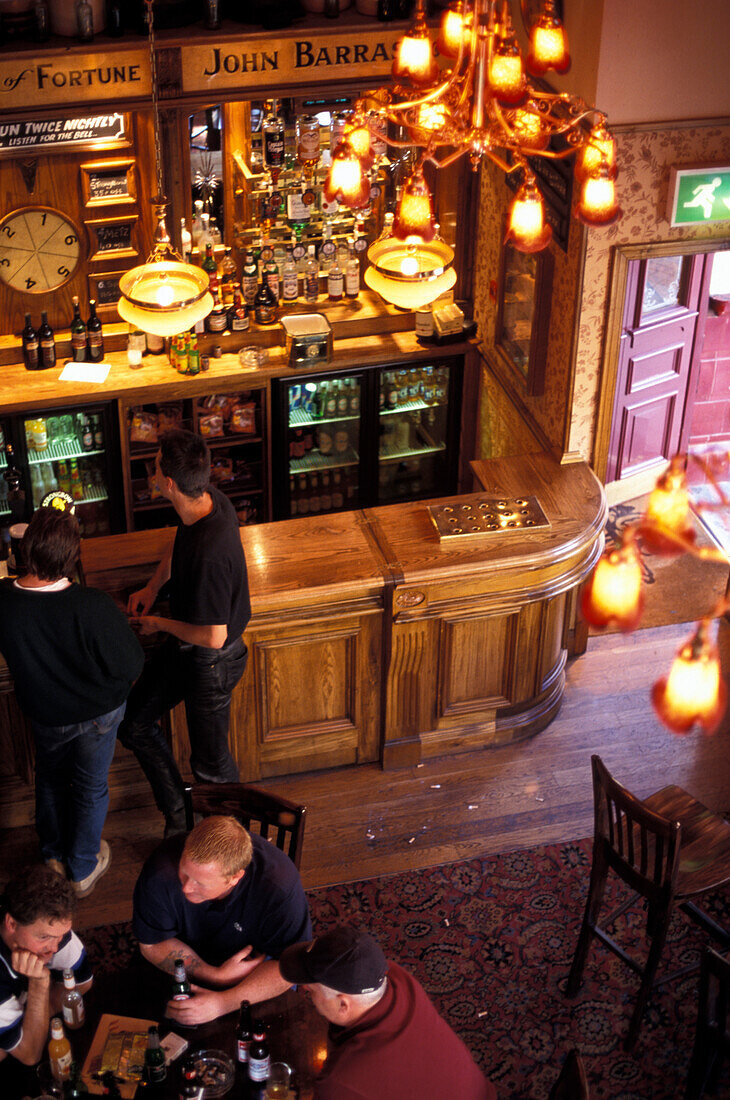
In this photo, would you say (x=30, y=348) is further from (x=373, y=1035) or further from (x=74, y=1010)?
(x=373, y=1035)

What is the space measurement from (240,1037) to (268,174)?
16.6 ft

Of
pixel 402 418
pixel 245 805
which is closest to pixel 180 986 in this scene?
pixel 245 805

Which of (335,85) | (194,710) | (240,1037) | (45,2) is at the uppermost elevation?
(45,2)

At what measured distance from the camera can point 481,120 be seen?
3.97m

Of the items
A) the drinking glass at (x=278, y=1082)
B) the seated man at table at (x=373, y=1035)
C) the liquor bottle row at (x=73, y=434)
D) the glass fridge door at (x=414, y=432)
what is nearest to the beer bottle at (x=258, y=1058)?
the drinking glass at (x=278, y=1082)

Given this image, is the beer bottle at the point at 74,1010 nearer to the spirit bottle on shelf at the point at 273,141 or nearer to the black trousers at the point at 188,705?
the black trousers at the point at 188,705

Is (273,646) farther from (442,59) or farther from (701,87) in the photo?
(442,59)

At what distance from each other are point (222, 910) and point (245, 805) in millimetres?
519

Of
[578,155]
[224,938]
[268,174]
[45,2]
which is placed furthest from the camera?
[268,174]

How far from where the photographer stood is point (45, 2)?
608 cm

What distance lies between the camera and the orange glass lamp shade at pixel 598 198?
13.0 feet

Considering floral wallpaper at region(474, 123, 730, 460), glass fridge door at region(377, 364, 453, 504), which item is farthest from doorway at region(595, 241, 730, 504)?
floral wallpaper at region(474, 123, 730, 460)

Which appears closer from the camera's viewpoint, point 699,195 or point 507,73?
point 507,73

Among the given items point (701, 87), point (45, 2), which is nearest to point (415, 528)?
point (701, 87)
